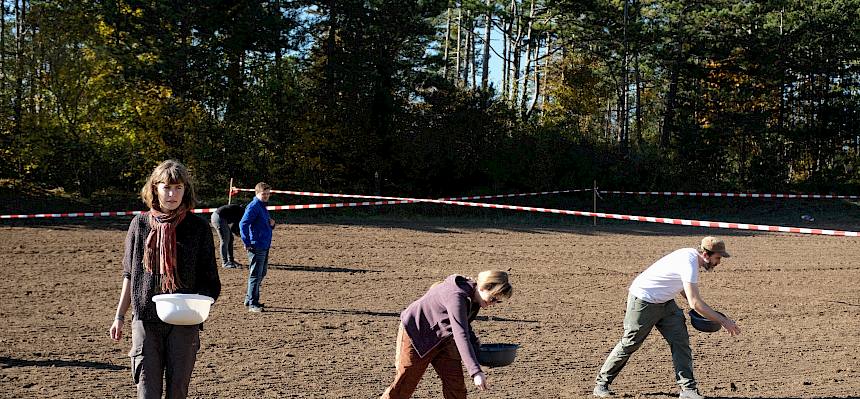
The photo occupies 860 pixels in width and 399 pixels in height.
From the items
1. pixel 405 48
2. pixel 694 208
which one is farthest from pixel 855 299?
pixel 405 48

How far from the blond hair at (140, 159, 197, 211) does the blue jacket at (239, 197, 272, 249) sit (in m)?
6.47

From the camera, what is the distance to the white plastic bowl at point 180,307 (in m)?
4.39

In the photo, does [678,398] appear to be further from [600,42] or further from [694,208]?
[600,42]

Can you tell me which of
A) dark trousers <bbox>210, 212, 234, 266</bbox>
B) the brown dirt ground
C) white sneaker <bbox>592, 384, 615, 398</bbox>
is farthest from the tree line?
white sneaker <bbox>592, 384, 615, 398</bbox>

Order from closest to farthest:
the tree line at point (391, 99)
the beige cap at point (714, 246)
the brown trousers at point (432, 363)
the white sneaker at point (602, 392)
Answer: the brown trousers at point (432, 363) → the beige cap at point (714, 246) → the white sneaker at point (602, 392) → the tree line at point (391, 99)

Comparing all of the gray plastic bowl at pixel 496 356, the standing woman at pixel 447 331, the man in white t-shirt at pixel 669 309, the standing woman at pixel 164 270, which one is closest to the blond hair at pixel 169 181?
the standing woman at pixel 164 270

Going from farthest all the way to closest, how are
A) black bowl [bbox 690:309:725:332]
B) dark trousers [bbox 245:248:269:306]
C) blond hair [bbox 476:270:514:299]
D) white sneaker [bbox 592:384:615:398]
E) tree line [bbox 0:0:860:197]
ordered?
tree line [bbox 0:0:860:197] → dark trousers [bbox 245:248:269:306] → white sneaker [bbox 592:384:615:398] → black bowl [bbox 690:309:725:332] → blond hair [bbox 476:270:514:299]

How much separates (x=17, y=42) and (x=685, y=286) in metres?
28.9

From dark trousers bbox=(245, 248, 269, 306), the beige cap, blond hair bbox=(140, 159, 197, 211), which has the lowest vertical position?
dark trousers bbox=(245, 248, 269, 306)

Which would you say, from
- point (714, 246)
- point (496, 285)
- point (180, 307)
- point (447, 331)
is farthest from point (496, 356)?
point (714, 246)

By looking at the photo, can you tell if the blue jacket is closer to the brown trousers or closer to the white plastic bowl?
the brown trousers

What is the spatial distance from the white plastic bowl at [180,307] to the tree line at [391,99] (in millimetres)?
24411

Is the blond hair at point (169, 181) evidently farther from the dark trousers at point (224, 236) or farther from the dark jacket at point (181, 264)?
the dark trousers at point (224, 236)

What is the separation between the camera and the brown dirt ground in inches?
309
